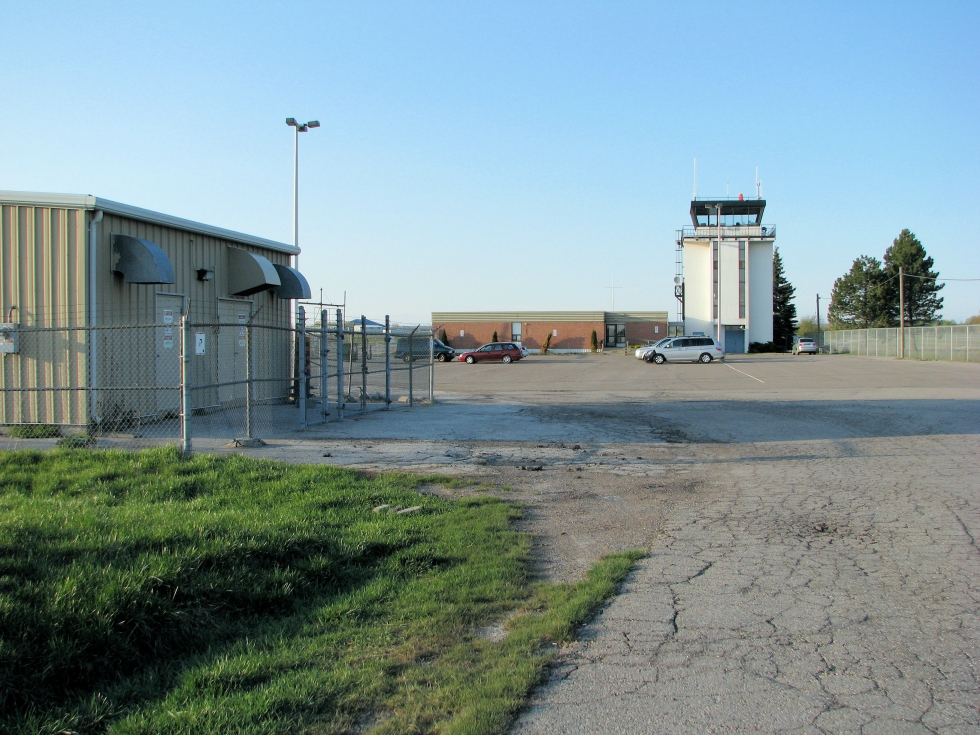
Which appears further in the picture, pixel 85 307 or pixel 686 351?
pixel 686 351

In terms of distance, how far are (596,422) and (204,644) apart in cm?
1175

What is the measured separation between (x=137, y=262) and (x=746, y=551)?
1091cm

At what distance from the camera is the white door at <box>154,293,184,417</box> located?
14.2m

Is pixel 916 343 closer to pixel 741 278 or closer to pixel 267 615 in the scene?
pixel 741 278

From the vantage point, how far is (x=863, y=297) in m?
90.8

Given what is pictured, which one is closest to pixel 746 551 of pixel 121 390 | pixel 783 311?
pixel 121 390

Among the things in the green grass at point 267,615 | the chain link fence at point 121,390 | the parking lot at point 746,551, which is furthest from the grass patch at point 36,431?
the green grass at point 267,615

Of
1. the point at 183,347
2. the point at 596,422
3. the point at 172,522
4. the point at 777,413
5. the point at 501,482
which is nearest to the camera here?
A: the point at 172,522

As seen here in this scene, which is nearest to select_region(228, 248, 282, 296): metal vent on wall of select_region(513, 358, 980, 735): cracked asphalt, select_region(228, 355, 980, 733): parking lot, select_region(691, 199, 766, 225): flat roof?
select_region(228, 355, 980, 733): parking lot

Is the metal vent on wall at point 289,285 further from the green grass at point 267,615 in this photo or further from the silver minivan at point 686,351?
the silver minivan at point 686,351

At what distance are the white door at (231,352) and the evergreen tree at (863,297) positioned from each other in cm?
8520

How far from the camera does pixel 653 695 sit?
3.68m

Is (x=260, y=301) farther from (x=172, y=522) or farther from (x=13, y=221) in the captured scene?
(x=172, y=522)

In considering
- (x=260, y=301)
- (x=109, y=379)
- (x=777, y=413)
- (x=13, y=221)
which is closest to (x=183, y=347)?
(x=109, y=379)
